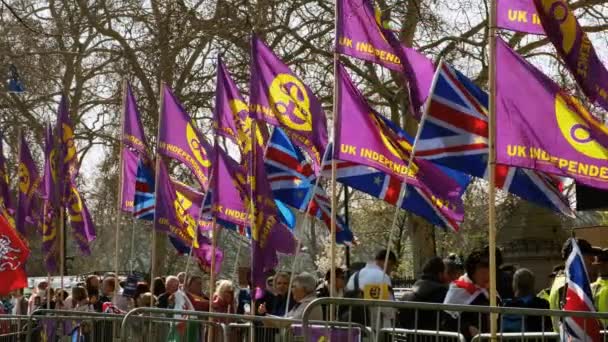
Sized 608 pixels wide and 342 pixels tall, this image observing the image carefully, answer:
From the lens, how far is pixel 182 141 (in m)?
16.7

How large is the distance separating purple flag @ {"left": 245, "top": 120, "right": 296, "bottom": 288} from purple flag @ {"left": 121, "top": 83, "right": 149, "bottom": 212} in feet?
16.4

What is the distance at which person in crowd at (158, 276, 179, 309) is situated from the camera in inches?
593

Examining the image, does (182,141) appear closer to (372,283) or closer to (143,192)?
(143,192)

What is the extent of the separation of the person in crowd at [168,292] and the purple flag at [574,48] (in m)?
7.41

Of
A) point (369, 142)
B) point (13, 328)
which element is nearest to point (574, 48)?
point (369, 142)

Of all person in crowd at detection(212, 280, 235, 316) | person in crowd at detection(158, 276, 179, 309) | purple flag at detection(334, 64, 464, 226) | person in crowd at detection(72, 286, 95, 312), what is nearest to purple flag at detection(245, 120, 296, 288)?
person in crowd at detection(212, 280, 235, 316)

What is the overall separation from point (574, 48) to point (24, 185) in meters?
13.4

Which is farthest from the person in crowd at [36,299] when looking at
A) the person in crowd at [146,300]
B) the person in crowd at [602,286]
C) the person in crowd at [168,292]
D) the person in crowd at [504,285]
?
the person in crowd at [602,286]

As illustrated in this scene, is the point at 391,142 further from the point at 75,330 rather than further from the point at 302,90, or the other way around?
the point at 75,330

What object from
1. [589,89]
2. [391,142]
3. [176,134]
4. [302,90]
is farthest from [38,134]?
[589,89]

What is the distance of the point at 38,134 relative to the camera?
3300cm

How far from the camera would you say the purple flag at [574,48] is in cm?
869

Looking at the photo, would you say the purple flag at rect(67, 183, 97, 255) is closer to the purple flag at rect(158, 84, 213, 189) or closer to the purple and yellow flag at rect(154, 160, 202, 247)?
the purple and yellow flag at rect(154, 160, 202, 247)

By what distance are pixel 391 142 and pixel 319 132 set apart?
201cm
